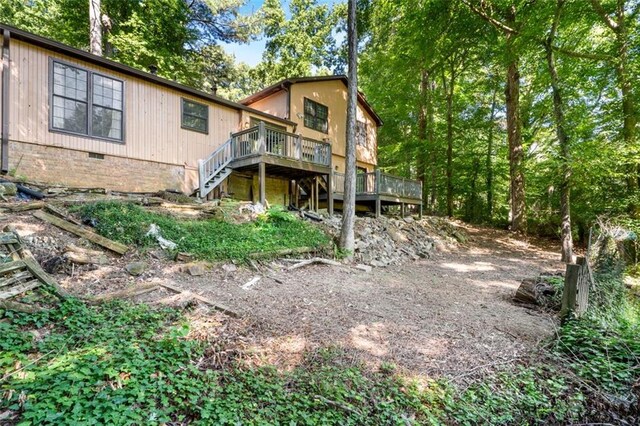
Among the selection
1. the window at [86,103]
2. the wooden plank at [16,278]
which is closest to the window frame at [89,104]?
the window at [86,103]

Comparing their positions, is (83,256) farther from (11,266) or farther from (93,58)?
(93,58)

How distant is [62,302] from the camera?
3.26m

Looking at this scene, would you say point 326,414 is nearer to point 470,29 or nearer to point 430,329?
point 430,329

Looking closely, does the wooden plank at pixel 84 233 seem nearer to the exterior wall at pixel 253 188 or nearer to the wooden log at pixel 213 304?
the wooden log at pixel 213 304

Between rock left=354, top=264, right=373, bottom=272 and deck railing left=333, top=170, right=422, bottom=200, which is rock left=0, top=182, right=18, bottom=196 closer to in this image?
rock left=354, top=264, right=373, bottom=272

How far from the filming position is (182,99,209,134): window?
1055 centimetres

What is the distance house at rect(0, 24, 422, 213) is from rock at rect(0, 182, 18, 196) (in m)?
1.32

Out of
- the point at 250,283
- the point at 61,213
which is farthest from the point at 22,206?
the point at 250,283

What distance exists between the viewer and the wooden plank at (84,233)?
512 centimetres

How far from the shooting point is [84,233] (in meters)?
5.19

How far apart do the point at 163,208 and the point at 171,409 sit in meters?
6.37

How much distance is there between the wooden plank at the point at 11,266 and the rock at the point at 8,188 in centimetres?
402

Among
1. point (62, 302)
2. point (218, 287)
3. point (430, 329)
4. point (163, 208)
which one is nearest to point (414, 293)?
point (430, 329)

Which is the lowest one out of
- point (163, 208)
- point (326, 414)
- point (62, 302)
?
point (326, 414)
